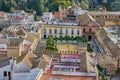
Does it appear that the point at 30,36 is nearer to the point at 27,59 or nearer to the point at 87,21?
the point at 87,21

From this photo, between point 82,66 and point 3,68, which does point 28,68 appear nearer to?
point 3,68

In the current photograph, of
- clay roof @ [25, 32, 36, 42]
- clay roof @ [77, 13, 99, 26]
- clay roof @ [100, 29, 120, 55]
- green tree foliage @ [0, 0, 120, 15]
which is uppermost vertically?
green tree foliage @ [0, 0, 120, 15]

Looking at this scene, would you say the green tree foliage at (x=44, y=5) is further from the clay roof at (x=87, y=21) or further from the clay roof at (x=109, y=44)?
the clay roof at (x=109, y=44)

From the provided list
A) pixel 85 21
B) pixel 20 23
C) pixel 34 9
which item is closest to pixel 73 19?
pixel 85 21

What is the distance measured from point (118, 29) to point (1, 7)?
3244cm

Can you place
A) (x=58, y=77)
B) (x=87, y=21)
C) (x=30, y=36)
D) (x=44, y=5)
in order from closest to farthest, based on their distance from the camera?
(x=58, y=77) → (x=30, y=36) → (x=87, y=21) → (x=44, y=5)

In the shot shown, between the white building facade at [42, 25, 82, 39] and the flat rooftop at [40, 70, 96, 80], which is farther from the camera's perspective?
the white building facade at [42, 25, 82, 39]

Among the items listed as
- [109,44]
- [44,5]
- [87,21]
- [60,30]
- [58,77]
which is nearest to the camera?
[58,77]

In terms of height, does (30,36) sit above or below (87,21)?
below

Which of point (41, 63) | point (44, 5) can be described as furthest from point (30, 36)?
point (44, 5)

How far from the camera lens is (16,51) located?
109 ft

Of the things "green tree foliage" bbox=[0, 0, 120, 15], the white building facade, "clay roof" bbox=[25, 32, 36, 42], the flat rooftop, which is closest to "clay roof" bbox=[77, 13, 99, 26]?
the white building facade

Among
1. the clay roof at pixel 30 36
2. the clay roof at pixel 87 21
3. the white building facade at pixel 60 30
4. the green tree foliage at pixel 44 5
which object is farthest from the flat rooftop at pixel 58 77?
the green tree foliage at pixel 44 5

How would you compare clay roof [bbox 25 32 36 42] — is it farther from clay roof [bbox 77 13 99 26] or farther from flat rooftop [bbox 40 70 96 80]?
flat rooftop [bbox 40 70 96 80]
